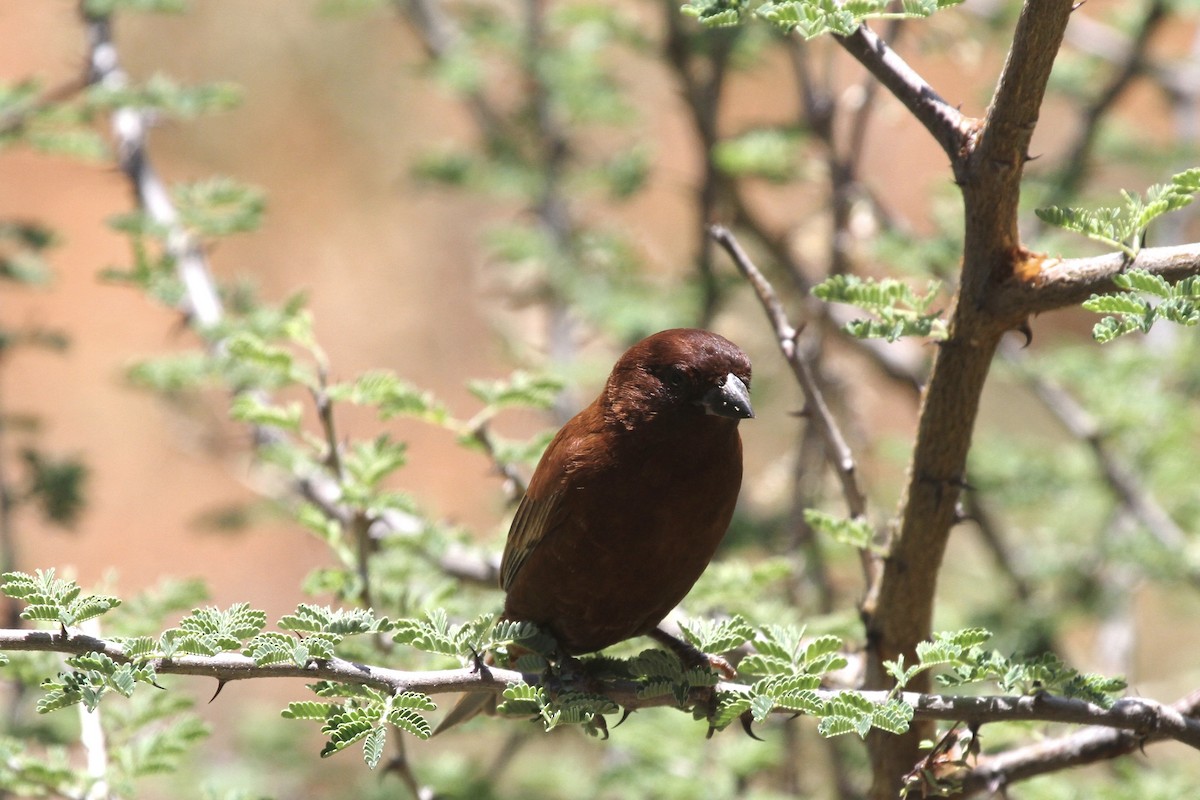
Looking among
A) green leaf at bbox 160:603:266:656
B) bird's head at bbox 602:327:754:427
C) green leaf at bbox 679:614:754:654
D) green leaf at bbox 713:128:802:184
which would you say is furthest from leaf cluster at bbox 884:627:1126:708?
green leaf at bbox 713:128:802:184

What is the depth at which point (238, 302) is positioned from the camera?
16.9 ft

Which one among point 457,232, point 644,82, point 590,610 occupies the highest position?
point 644,82

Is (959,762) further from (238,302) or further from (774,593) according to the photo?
(238,302)

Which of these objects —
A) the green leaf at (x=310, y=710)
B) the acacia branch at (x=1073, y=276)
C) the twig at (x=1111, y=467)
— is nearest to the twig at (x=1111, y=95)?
the twig at (x=1111, y=467)

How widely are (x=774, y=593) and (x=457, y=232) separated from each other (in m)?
10.9

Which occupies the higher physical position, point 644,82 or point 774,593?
point 644,82

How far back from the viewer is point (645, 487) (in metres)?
3.04

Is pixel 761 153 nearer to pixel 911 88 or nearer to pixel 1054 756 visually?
pixel 911 88

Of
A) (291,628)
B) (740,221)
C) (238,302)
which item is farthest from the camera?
(740,221)

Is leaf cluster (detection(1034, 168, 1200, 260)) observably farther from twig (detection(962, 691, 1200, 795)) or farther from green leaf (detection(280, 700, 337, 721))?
green leaf (detection(280, 700, 337, 721))

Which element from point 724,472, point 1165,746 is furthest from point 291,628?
point 1165,746

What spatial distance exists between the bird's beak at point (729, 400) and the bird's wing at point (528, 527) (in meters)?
0.45

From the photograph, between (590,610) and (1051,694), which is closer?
(1051,694)

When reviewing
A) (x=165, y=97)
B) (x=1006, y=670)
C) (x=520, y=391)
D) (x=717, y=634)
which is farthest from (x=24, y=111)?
(x=1006, y=670)
